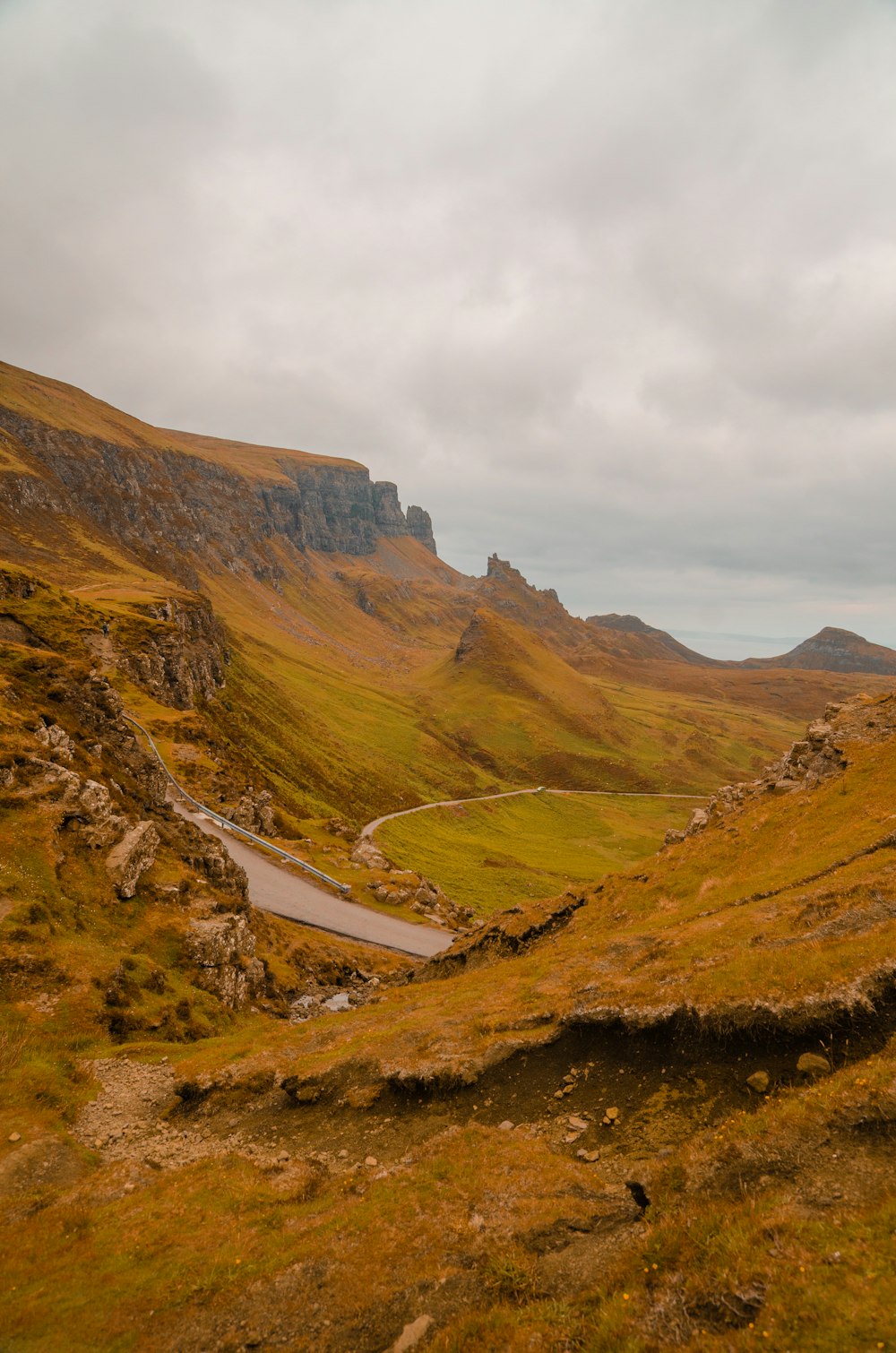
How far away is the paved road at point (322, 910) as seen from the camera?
64094mm

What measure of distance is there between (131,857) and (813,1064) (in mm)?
39397

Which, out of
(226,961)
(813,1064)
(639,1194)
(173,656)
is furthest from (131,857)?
(173,656)

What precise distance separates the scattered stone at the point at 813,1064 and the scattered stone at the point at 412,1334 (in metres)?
11.9

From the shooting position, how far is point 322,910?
67.8 m

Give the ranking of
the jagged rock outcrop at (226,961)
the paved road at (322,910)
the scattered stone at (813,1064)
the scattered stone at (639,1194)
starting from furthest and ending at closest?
the paved road at (322,910) < the jagged rock outcrop at (226,961) < the scattered stone at (813,1064) < the scattered stone at (639,1194)

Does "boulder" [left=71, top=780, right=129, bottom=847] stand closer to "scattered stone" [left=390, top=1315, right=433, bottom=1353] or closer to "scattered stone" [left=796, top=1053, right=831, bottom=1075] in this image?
"scattered stone" [left=390, top=1315, right=433, bottom=1353]

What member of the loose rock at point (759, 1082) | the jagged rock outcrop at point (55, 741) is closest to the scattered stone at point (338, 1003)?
the jagged rock outcrop at point (55, 741)

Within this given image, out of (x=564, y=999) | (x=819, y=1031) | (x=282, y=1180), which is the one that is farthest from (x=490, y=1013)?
(x=819, y=1031)

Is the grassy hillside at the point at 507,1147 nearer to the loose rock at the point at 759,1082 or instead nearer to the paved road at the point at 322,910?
the loose rock at the point at 759,1082

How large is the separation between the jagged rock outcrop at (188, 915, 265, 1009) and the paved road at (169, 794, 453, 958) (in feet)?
69.6

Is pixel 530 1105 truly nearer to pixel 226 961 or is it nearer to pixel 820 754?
pixel 226 961

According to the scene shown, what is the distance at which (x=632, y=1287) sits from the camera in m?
11.5

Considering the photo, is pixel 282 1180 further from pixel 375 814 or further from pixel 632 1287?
pixel 375 814

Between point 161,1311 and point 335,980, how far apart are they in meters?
40.9
